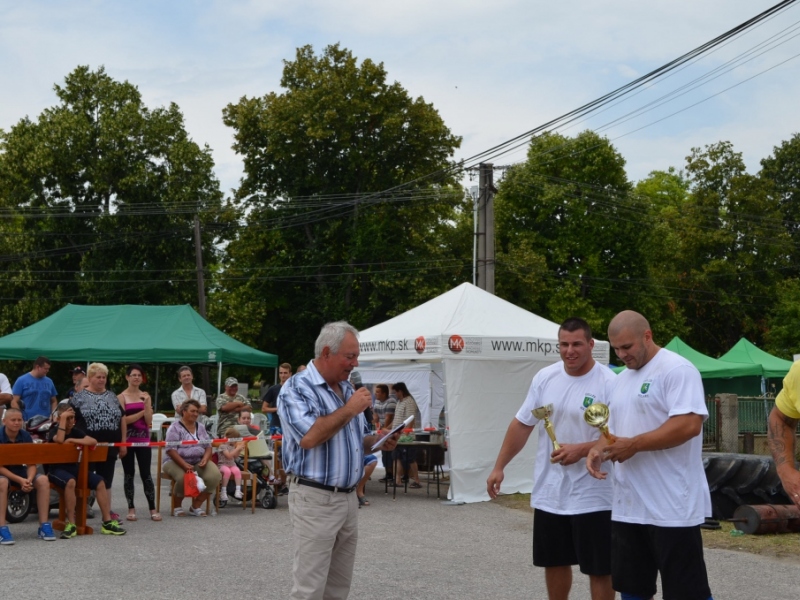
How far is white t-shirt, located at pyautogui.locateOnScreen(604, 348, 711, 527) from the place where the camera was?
16.1ft

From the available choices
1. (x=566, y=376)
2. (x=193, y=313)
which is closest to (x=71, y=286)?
(x=193, y=313)

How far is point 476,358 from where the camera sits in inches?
606

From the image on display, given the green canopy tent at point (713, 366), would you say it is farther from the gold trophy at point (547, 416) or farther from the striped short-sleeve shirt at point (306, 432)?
the striped short-sleeve shirt at point (306, 432)

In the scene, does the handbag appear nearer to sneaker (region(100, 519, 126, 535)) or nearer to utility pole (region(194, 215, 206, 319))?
sneaker (region(100, 519, 126, 535))

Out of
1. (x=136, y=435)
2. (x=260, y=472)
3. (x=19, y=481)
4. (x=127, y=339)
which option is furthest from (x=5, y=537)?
(x=127, y=339)

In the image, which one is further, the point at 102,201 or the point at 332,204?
the point at 102,201

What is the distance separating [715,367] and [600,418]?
2670 cm

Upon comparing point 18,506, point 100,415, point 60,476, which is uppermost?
point 100,415

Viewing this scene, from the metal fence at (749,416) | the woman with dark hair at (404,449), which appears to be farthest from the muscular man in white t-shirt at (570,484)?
the metal fence at (749,416)

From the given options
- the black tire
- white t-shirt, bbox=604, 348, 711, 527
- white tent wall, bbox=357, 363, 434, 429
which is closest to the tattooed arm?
white t-shirt, bbox=604, 348, 711, 527

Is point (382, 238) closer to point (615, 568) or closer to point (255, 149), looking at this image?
point (255, 149)

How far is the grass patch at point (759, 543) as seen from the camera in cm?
990

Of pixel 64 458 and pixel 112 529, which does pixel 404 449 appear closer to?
pixel 112 529

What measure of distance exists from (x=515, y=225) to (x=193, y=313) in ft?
78.8
